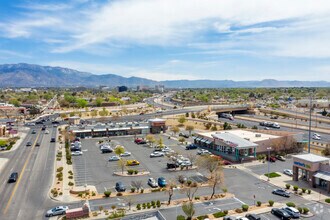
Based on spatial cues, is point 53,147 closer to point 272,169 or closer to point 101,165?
point 101,165

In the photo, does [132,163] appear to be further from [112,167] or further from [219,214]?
[219,214]

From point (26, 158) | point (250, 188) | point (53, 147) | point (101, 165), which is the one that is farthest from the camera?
point (53, 147)

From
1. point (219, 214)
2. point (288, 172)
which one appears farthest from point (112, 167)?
point (288, 172)

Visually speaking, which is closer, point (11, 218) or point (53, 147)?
point (11, 218)

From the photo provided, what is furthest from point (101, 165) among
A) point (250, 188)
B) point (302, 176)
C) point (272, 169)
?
point (302, 176)

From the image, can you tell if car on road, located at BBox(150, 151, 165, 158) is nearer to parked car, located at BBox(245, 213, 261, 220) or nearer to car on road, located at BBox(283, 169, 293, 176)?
car on road, located at BBox(283, 169, 293, 176)

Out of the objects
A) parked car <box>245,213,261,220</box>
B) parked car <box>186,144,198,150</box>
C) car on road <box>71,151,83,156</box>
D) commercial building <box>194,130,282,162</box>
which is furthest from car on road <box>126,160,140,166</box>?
parked car <box>245,213,261,220</box>
